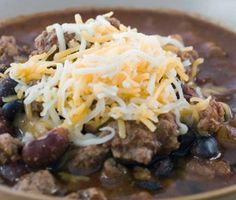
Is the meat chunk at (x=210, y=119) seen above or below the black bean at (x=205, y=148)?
above

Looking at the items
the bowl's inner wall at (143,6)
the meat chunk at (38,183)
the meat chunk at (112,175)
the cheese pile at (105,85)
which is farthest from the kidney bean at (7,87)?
the bowl's inner wall at (143,6)

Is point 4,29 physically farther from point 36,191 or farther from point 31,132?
point 36,191

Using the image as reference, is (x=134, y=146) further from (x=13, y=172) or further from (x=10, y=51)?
(x=10, y=51)

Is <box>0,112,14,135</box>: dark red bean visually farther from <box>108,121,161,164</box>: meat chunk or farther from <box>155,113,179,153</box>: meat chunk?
<box>155,113,179,153</box>: meat chunk

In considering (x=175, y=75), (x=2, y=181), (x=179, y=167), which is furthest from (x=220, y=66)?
(x=2, y=181)

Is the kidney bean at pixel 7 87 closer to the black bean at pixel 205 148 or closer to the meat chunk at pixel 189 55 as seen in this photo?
the black bean at pixel 205 148

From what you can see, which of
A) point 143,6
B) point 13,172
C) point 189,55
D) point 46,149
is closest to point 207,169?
point 46,149

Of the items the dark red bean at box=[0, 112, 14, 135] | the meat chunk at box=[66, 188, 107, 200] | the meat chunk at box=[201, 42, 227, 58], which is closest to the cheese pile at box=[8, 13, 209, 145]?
the dark red bean at box=[0, 112, 14, 135]
